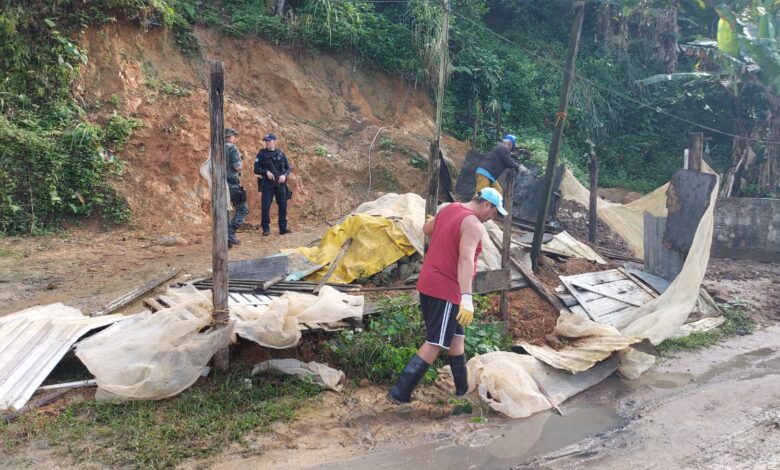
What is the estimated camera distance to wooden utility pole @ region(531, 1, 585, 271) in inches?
307

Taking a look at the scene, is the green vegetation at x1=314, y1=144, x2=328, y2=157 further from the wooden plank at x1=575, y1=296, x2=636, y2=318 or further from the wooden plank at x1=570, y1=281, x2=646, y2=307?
the wooden plank at x1=575, y1=296, x2=636, y2=318

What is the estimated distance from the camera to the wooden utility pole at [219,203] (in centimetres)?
457

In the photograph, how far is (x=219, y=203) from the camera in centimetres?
471

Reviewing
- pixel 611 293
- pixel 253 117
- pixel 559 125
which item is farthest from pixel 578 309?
pixel 253 117

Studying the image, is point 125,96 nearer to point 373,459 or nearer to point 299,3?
point 299,3

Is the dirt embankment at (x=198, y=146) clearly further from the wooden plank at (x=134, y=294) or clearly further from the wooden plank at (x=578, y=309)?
the wooden plank at (x=578, y=309)

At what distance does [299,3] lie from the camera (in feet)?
46.9

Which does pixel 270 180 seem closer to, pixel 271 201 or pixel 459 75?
pixel 271 201

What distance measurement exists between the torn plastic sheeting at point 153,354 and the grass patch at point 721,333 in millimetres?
4861

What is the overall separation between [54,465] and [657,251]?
7864 millimetres

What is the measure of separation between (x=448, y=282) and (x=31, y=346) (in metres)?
3.36

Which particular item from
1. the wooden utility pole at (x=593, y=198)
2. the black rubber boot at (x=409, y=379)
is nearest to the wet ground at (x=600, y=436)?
the black rubber boot at (x=409, y=379)

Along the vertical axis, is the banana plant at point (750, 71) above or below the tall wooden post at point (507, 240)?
above

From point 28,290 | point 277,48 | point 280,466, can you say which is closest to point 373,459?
point 280,466
